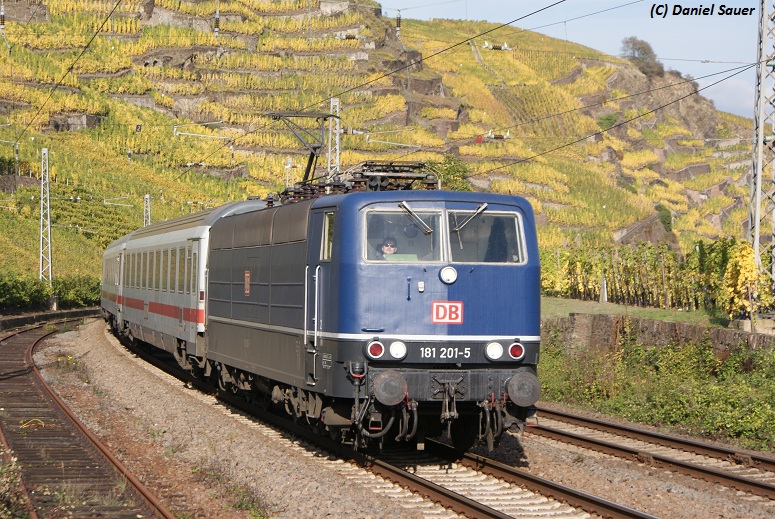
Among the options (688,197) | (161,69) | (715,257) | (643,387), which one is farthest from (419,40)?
(643,387)

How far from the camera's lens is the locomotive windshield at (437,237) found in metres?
13.7

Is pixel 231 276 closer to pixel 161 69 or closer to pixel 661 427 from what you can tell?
pixel 661 427

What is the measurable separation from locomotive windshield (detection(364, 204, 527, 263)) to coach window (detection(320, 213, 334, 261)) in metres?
0.68

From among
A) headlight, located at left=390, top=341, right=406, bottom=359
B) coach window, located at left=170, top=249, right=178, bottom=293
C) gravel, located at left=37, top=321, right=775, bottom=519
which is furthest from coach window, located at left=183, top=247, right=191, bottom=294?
headlight, located at left=390, top=341, right=406, bottom=359

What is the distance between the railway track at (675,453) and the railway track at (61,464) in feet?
22.2

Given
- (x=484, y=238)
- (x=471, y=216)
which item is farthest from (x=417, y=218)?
(x=484, y=238)

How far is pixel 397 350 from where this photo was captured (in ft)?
43.6

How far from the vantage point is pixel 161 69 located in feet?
386

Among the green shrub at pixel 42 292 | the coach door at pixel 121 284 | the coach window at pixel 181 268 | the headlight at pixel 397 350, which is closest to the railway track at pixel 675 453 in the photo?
the headlight at pixel 397 350

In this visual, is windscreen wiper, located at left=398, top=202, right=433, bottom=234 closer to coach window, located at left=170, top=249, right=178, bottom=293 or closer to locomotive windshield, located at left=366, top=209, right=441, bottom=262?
locomotive windshield, located at left=366, top=209, right=441, bottom=262

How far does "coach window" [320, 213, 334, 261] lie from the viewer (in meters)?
14.1

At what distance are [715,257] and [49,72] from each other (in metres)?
90.6

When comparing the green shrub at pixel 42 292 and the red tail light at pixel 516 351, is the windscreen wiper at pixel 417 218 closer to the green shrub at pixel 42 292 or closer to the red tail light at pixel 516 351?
the red tail light at pixel 516 351

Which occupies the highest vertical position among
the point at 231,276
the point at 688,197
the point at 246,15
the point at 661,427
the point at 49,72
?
the point at 246,15
